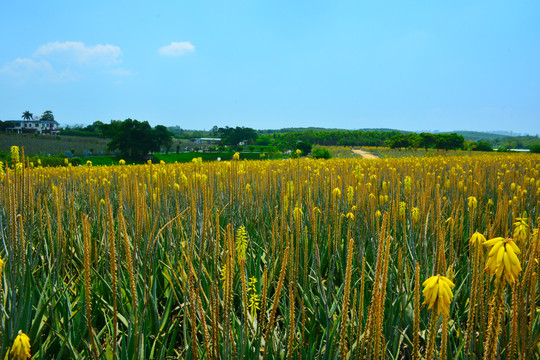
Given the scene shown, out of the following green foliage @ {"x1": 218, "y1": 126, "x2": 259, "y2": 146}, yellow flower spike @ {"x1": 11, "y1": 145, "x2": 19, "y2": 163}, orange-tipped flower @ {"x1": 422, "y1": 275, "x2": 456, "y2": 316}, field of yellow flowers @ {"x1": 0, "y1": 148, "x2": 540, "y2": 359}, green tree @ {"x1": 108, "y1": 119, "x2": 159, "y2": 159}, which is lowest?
field of yellow flowers @ {"x1": 0, "y1": 148, "x2": 540, "y2": 359}

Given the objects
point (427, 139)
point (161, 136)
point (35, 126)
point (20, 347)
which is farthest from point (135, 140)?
point (35, 126)

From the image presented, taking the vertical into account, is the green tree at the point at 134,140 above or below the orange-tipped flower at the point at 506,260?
above

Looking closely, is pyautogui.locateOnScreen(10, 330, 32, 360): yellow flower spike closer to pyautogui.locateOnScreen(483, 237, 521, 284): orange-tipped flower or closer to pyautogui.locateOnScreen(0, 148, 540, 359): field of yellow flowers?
pyautogui.locateOnScreen(0, 148, 540, 359): field of yellow flowers

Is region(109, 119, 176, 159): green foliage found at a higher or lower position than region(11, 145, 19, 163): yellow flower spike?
higher

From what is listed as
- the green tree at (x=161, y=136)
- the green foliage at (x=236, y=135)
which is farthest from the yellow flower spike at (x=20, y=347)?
the green foliage at (x=236, y=135)

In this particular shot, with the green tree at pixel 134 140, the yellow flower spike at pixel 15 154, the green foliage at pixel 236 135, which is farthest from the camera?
the green foliage at pixel 236 135

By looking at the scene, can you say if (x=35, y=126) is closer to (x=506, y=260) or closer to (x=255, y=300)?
(x=255, y=300)

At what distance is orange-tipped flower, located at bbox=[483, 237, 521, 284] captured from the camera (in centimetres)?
117

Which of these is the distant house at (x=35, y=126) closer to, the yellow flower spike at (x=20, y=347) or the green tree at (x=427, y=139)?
the green tree at (x=427, y=139)

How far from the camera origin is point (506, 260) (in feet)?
3.87

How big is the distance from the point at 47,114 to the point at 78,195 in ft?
510

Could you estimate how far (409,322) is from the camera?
2.43m

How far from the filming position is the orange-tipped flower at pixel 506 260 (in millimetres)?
1166

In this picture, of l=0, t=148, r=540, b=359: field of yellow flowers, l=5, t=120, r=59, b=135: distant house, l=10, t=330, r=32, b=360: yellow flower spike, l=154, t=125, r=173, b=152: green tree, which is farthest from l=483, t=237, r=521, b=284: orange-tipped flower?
l=5, t=120, r=59, b=135: distant house
